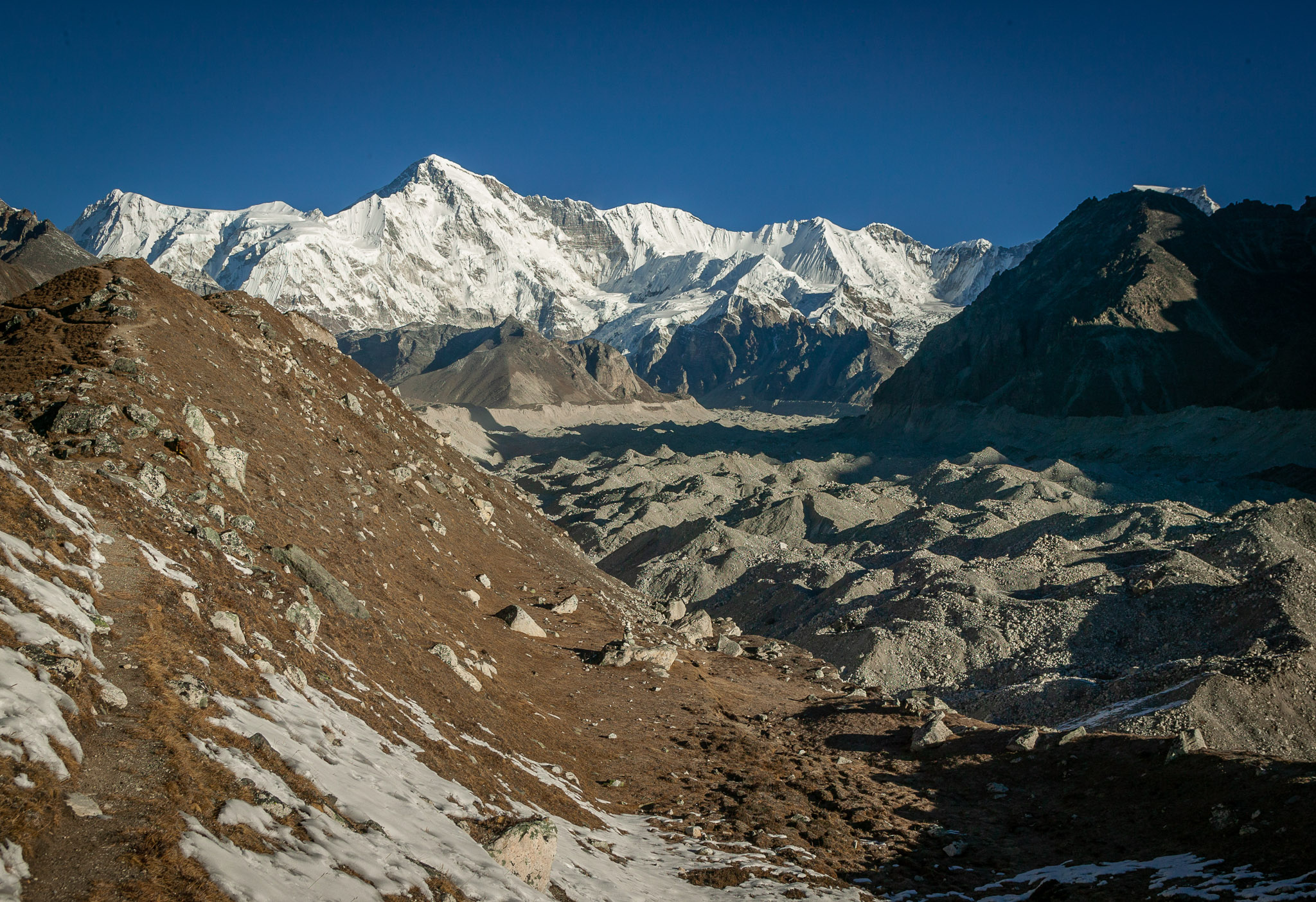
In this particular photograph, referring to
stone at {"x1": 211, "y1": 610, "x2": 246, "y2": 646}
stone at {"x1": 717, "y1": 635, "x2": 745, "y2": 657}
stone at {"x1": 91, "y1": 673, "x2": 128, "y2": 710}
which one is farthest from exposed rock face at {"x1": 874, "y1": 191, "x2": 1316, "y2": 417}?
stone at {"x1": 91, "y1": 673, "x2": 128, "y2": 710}

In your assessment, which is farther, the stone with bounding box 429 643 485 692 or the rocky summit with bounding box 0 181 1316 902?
the stone with bounding box 429 643 485 692

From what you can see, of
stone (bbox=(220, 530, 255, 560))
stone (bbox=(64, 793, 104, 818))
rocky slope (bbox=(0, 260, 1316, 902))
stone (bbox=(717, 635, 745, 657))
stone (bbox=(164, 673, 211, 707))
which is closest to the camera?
stone (bbox=(64, 793, 104, 818))

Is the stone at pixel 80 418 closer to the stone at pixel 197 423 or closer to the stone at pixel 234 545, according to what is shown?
the stone at pixel 197 423

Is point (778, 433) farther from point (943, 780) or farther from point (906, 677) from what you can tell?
point (943, 780)

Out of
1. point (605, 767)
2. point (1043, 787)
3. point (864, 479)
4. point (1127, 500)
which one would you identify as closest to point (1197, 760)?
point (1043, 787)

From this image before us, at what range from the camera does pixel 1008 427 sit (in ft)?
408

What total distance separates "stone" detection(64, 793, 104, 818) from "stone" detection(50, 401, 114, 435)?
7643 mm

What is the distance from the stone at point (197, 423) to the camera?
14.7m

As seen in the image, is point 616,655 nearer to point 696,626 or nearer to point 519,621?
point 519,621

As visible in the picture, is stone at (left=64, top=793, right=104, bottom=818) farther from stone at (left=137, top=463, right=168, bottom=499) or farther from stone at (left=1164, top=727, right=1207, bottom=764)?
stone at (left=1164, top=727, right=1207, bottom=764)

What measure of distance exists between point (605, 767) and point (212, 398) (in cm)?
1113

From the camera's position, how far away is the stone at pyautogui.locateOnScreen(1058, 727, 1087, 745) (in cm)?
1792

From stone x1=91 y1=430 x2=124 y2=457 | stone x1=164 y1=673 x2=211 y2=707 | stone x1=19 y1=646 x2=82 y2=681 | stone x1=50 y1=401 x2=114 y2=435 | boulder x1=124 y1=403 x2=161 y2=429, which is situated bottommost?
stone x1=164 y1=673 x2=211 y2=707

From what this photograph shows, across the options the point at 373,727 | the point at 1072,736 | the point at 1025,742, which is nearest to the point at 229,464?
the point at 373,727
